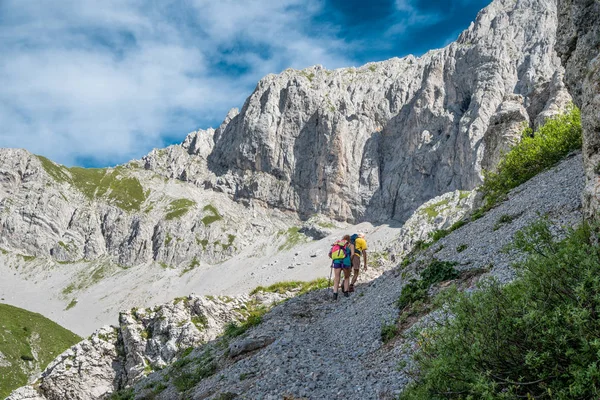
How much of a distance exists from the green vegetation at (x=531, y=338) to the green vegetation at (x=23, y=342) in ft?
296

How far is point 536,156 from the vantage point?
33250 mm

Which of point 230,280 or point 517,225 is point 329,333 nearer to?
point 517,225

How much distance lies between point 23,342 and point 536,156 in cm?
11005

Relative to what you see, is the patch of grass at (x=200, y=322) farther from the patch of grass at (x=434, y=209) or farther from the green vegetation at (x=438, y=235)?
the patch of grass at (x=434, y=209)

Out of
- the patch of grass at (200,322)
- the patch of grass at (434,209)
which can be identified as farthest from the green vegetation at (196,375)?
the patch of grass at (434,209)

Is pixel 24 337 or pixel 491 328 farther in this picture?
pixel 24 337

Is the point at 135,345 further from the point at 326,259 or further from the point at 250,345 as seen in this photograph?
the point at 326,259

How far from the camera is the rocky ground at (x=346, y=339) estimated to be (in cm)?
1159

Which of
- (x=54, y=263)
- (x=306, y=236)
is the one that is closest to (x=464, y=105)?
(x=306, y=236)

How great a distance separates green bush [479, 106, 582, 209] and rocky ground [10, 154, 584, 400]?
15.5 feet

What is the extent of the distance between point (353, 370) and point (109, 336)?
42.7 m

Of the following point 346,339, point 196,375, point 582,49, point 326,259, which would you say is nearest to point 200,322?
point 196,375

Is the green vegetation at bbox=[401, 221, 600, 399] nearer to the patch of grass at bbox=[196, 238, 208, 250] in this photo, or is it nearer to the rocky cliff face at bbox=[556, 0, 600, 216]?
the rocky cliff face at bbox=[556, 0, 600, 216]

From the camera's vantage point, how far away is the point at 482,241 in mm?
19531
